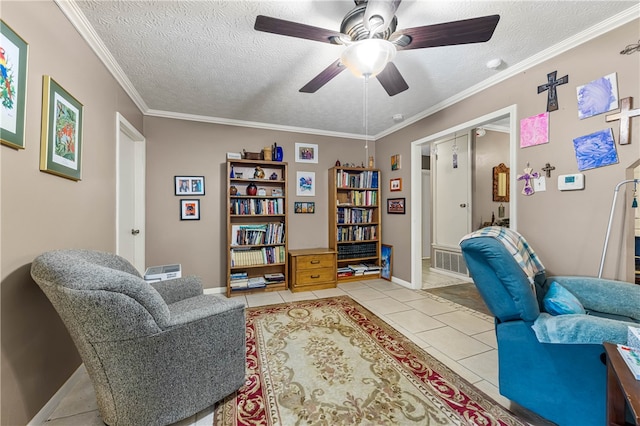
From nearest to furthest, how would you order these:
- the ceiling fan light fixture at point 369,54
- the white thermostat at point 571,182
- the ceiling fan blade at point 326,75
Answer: the ceiling fan light fixture at point 369,54
the ceiling fan blade at point 326,75
the white thermostat at point 571,182

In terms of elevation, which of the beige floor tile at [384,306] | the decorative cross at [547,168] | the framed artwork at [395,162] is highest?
the framed artwork at [395,162]

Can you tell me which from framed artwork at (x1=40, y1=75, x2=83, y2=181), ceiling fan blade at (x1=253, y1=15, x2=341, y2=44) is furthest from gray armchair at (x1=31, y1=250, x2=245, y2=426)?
ceiling fan blade at (x1=253, y1=15, x2=341, y2=44)

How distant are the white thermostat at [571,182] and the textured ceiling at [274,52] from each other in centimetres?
90

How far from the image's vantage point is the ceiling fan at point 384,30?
1.21 metres

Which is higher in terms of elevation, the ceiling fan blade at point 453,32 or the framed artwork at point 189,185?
the ceiling fan blade at point 453,32

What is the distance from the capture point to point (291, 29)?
1315mm

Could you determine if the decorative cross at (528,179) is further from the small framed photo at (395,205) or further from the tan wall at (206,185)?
the tan wall at (206,185)

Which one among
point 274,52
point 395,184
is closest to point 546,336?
point 274,52

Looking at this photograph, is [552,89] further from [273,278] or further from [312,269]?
[273,278]

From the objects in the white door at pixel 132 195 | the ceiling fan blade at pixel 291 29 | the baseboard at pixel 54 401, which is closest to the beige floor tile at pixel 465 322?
the ceiling fan blade at pixel 291 29

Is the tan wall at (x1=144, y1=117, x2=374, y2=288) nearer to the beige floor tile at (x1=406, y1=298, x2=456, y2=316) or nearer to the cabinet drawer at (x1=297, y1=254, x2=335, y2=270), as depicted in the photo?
the cabinet drawer at (x1=297, y1=254, x2=335, y2=270)

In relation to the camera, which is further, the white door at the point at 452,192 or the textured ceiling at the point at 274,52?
the white door at the point at 452,192

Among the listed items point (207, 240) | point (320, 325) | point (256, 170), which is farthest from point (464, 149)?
point (207, 240)

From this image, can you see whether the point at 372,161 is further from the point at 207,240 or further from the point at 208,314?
the point at 208,314
